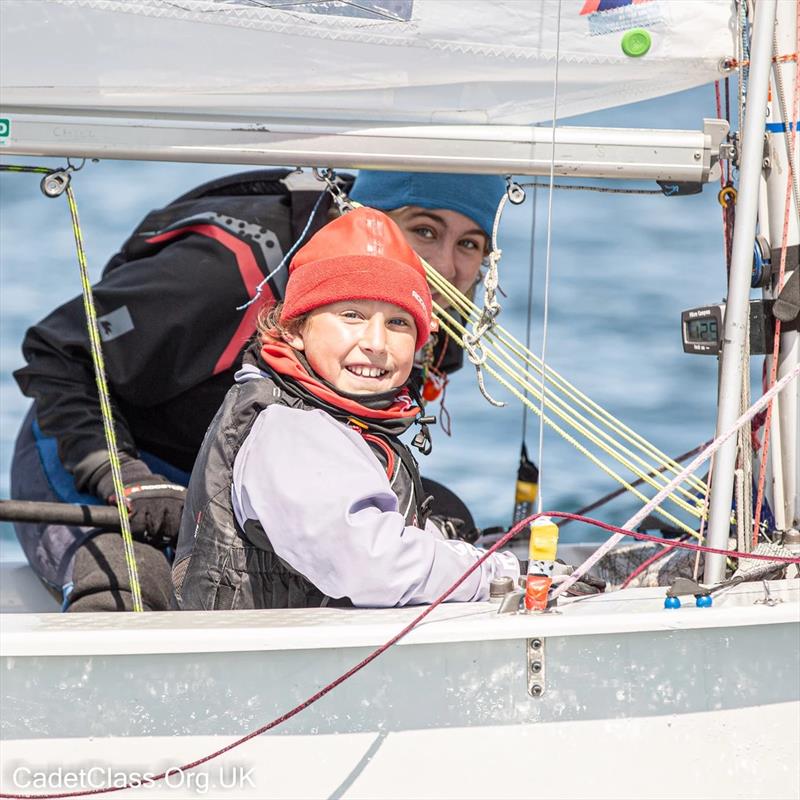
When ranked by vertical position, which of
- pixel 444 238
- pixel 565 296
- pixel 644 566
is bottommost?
pixel 644 566

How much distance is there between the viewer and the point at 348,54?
2.02 m

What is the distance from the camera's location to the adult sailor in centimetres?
232

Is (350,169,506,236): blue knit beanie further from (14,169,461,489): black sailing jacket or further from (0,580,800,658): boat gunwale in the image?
(0,580,800,658): boat gunwale

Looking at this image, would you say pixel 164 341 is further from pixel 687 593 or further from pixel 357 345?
pixel 687 593

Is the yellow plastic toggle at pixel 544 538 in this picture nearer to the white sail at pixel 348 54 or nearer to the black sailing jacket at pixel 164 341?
the white sail at pixel 348 54

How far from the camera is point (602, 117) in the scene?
7758mm

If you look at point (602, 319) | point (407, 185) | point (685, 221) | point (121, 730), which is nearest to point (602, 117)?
point (685, 221)

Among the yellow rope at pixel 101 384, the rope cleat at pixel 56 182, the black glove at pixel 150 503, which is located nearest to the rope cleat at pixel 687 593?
the yellow rope at pixel 101 384

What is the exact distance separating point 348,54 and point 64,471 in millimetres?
893

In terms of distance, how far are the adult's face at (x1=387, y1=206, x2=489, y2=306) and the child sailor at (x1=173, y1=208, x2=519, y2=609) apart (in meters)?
0.51

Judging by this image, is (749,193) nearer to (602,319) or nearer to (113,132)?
(113,132)

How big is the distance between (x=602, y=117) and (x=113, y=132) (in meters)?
6.08

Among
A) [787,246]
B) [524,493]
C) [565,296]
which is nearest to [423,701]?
[787,246]

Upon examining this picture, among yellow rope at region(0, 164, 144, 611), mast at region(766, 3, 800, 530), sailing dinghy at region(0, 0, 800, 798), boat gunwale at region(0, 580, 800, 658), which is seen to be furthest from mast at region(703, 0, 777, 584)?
yellow rope at region(0, 164, 144, 611)
